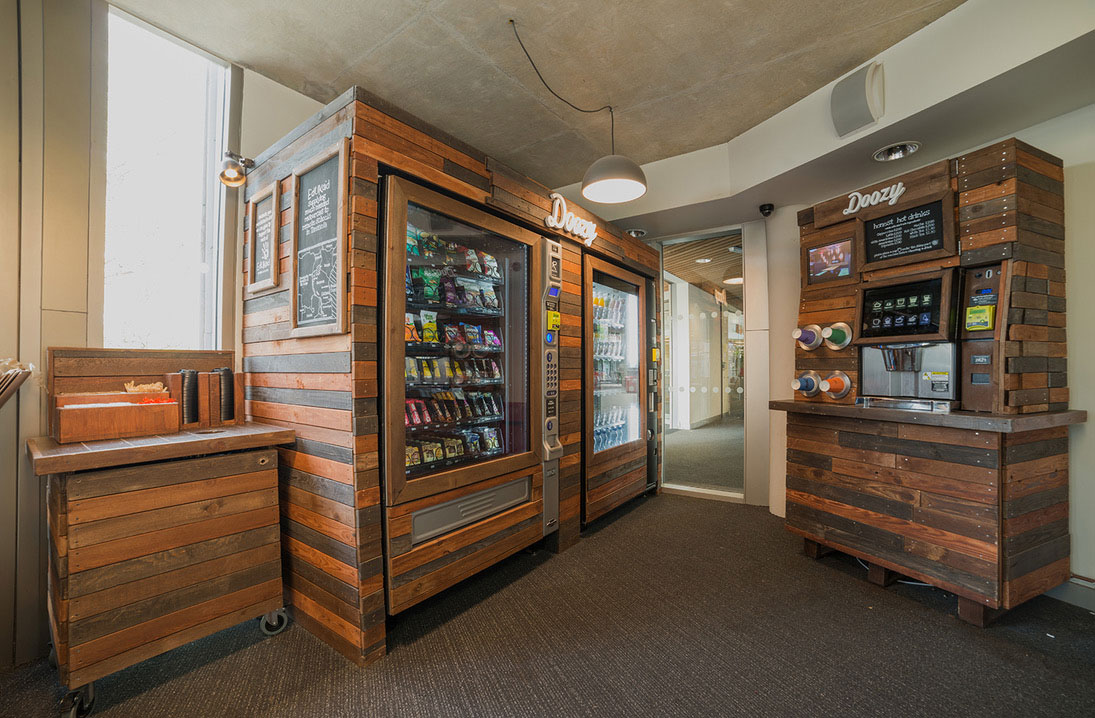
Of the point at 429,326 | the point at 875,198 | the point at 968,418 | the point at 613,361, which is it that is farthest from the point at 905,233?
the point at 429,326

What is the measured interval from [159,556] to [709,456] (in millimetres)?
5085

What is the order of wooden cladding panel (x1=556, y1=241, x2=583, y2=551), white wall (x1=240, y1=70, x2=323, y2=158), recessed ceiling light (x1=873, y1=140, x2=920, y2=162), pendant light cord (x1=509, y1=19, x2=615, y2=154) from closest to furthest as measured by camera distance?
pendant light cord (x1=509, y1=19, x2=615, y2=154) → white wall (x1=240, y1=70, x2=323, y2=158) → recessed ceiling light (x1=873, y1=140, x2=920, y2=162) → wooden cladding panel (x1=556, y1=241, x2=583, y2=551)

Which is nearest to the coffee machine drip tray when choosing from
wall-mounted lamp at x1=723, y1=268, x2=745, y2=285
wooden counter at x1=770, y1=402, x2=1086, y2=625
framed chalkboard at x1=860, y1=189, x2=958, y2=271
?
wooden counter at x1=770, y1=402, x2=1086, y2=625

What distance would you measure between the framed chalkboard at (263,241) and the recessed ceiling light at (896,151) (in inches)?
147

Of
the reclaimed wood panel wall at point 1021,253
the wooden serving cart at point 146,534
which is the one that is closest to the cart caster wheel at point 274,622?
the wooden serving cart at point 146,534

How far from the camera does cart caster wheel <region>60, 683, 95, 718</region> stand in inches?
66.3

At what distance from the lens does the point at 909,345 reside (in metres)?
2.69

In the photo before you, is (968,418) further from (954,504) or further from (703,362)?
(703,362)

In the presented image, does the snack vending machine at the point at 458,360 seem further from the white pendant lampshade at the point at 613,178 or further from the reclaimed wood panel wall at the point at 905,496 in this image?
the reclaimed wood panel wall at the point at 905,496

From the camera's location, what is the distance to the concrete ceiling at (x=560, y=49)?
2.42m

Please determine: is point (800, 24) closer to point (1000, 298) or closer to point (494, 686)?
point (1000, 298)

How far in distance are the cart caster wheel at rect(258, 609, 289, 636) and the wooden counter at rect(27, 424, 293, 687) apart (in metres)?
0.12

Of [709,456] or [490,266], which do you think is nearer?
[490,266]

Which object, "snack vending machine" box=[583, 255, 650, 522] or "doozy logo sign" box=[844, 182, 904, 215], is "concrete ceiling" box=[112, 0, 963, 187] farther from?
"snack vending machine" box=[583, 255, 650, 522]
